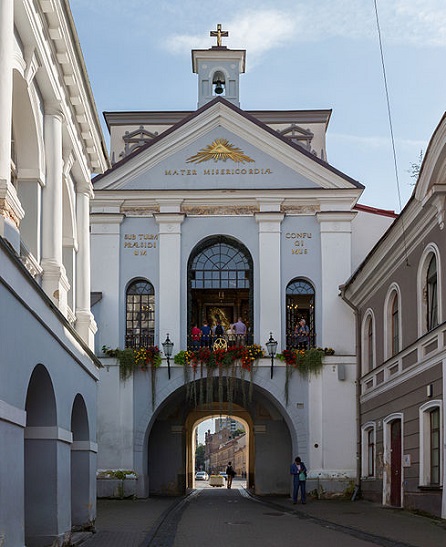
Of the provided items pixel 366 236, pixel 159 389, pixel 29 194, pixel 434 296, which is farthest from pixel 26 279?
pixel 366 236

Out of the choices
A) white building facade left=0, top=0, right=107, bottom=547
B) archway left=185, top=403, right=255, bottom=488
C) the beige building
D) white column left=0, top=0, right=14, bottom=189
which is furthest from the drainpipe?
white column left=0, top=0, right=14, bottom=189

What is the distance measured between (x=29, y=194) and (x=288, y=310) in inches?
699

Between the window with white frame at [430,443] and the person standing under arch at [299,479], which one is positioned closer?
the window with white frame at [430,443]

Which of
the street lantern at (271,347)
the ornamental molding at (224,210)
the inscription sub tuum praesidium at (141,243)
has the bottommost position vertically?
the street lantern at (271,347)

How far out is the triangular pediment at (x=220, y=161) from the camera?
31484mm

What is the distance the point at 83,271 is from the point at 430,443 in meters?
8.03

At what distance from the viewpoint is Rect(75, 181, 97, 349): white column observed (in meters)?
18.7

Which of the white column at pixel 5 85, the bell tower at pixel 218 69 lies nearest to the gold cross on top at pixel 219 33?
the bell tower at pixel 218 69

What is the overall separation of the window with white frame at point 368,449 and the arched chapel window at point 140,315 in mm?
7197

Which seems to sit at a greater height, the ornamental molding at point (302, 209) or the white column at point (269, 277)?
Result: the ornamental molding at point (302, 209)

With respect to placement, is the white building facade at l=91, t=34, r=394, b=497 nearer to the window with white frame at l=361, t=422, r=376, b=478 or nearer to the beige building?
the window with white frame at l=361, t=422, r=376, b=478

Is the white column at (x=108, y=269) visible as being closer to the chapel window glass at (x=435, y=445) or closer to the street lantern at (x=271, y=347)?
the street lantern at (x=271, y=347)

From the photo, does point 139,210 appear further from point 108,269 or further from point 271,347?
point 271,347

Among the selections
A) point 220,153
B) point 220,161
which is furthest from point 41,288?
point 220,153
